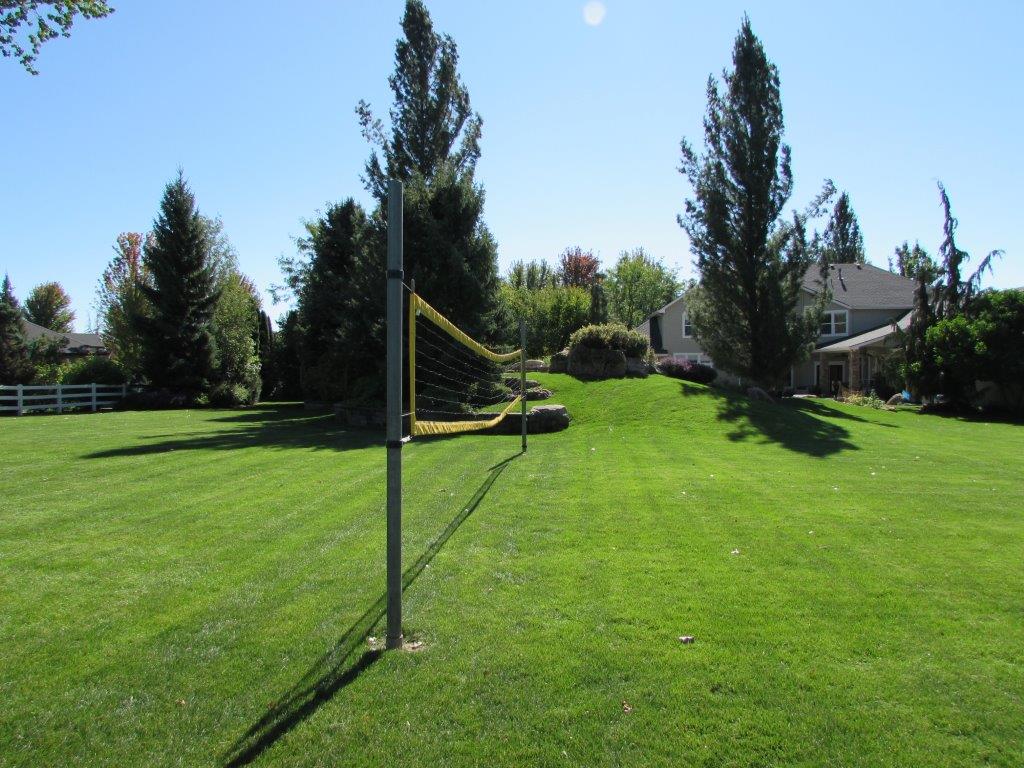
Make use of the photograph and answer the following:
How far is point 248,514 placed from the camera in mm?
7109

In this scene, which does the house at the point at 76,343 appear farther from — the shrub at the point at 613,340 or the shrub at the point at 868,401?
the shrub at the point at 868,401

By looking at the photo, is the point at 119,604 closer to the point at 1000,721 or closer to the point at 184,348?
the point at 1000,721

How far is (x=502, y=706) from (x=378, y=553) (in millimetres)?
2741

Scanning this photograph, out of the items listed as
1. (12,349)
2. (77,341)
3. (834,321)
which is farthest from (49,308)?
(834,321)

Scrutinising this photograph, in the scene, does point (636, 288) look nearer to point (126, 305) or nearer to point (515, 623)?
point (126, 305)

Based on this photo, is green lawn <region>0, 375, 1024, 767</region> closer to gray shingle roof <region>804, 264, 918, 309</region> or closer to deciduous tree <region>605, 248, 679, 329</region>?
gray shingle roof <region>804, 264, 918, 309</region>

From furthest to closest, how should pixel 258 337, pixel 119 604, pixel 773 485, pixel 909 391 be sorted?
1. pixel 258 337
2. pixel 909 391
3. pixel 773 485
4. pixel 119 604

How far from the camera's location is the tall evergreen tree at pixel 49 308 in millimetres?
70062

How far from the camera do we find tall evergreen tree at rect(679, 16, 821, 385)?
989 inches

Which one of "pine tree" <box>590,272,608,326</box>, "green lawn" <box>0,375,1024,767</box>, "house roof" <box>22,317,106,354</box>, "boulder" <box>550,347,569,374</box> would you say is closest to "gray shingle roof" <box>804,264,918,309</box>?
"pine tree" <box>590,272,608,326</box>

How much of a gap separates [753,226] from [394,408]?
80.1 feet

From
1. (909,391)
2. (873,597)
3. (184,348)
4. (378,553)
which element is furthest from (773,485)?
(184,348)

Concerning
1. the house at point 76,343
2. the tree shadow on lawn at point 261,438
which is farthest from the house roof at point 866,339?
the house at point 76,343

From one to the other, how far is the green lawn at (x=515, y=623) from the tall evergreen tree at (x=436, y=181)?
1093cm
